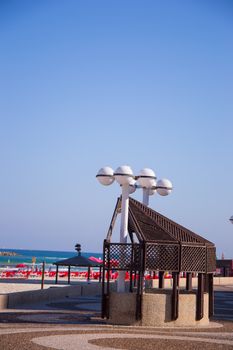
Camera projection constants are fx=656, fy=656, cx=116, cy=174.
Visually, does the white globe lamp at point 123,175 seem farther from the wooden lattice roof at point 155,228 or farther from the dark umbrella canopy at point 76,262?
the dark umbrella canopy at point 76,262

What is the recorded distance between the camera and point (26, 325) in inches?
570

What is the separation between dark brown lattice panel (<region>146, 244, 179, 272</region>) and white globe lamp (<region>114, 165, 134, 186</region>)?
2185 mm

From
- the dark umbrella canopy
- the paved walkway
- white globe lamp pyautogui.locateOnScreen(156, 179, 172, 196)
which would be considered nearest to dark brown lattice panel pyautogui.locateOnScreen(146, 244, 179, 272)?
the paved walkway

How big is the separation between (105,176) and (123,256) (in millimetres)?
2391

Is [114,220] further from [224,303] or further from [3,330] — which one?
[224,303]

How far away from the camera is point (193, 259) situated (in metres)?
16.5

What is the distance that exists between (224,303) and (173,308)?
1000 cm

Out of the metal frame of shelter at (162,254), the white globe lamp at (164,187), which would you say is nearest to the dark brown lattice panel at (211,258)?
the metal frame of shelter at (162,254)

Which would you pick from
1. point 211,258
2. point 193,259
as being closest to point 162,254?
point 193,259

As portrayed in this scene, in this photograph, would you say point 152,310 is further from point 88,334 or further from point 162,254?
point 88,334

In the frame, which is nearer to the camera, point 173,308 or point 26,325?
point 26,325

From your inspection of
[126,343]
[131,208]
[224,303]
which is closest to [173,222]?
[131,208]

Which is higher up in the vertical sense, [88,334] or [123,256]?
[123,256]

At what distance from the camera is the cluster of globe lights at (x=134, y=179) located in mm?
17438
